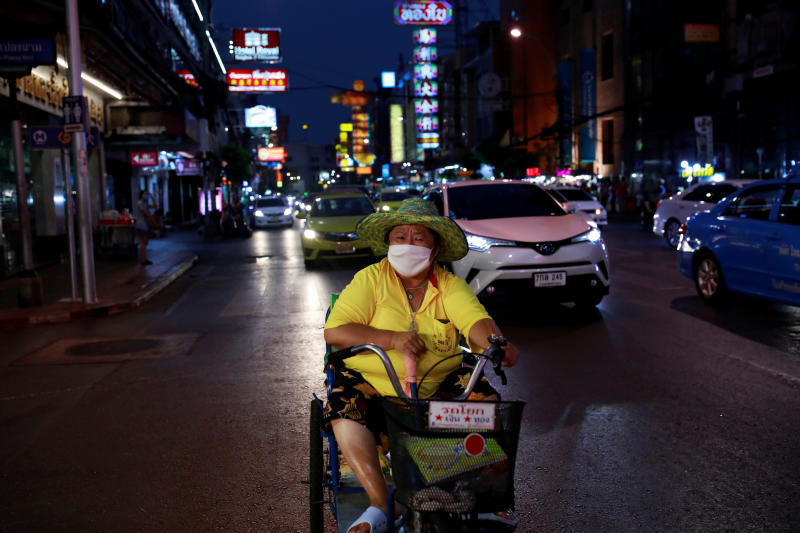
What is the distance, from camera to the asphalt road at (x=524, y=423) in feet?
14.4

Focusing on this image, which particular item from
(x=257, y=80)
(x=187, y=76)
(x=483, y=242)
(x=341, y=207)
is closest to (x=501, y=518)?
(x=483, y=242)

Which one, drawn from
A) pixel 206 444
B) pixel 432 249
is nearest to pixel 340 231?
pixel 206 444

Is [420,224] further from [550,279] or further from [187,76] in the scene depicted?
[187,76]

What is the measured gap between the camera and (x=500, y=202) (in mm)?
11117

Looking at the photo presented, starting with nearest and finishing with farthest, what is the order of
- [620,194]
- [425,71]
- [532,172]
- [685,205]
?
[685,205] → [620,194] → [532,172] → [425,71]

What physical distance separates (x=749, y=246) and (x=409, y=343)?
8070mm

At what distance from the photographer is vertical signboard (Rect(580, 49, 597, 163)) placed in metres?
48.3

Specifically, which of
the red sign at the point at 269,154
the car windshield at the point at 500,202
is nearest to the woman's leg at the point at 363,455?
the car windshield at the point at 500,202

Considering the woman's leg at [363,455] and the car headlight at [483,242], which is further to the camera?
the car headlight at [483,242]

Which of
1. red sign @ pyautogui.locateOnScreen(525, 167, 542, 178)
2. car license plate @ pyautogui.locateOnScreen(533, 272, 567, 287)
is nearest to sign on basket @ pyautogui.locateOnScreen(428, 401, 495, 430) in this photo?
car license plate @ pyautogui.locateOnScreen(533, 272, 567, 287)

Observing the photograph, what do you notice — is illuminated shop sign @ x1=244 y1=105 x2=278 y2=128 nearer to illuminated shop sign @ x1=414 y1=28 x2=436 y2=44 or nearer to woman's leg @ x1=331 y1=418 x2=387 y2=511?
illuminated shop sign @ x1=414 y1=28 x2=436 y2=44

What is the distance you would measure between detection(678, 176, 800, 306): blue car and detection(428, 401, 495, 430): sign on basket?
770 cm

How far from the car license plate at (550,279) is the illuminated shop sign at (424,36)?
285 ft

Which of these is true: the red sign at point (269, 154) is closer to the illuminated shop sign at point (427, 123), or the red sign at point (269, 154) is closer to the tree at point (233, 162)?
the illuminated shop sign at point (427, 123)
